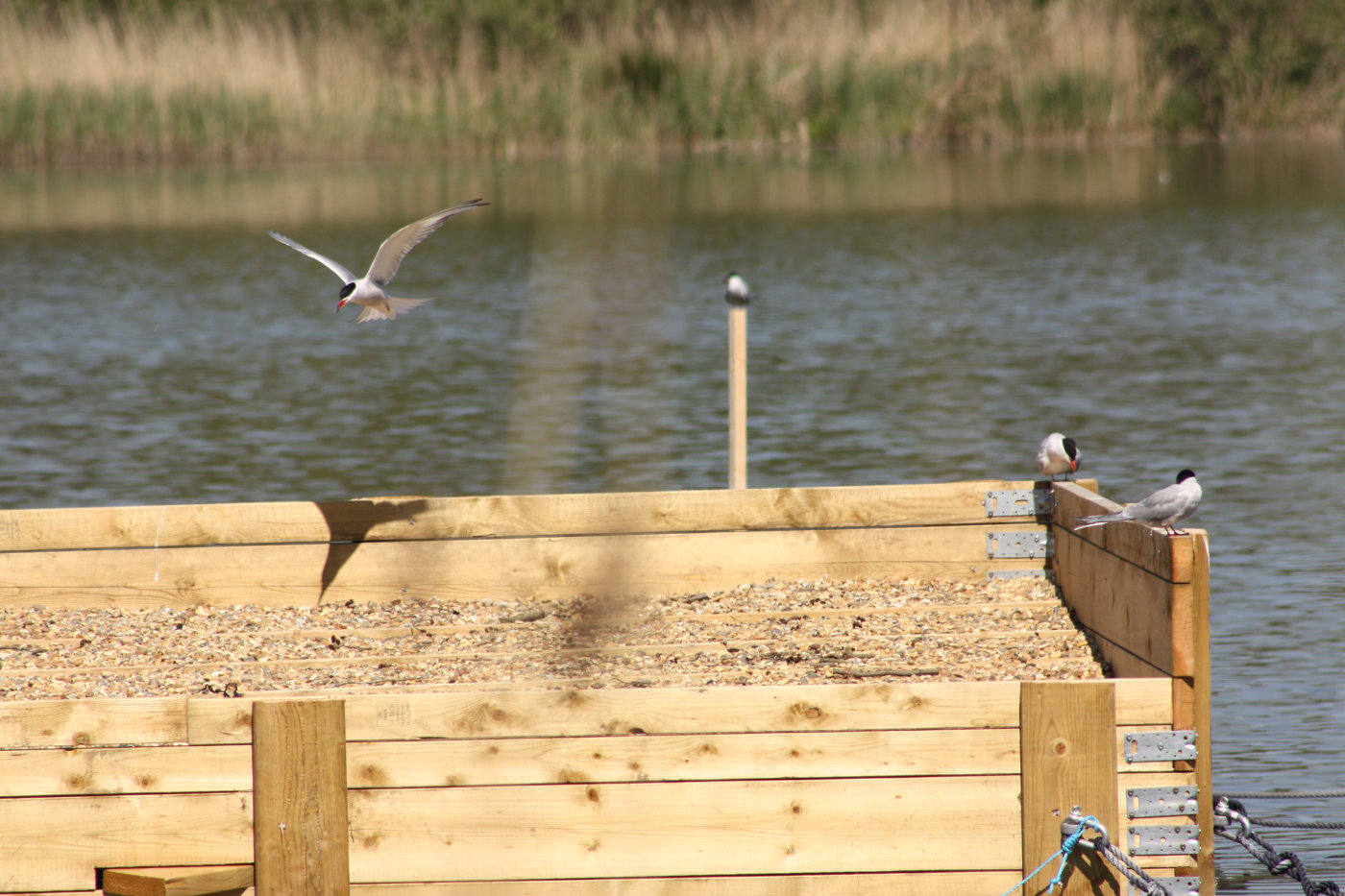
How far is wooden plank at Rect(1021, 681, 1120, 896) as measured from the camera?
4.16 m

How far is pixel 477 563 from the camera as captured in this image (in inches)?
242

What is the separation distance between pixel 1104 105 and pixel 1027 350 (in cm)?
1334

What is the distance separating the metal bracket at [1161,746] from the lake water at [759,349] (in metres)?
0.85

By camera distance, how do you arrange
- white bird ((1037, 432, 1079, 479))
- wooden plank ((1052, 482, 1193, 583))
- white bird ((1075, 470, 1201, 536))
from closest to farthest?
wooden plank ((1052, 482, 1193, 583)), white bird ((1075, 470, 1201, 536)), white bird ((1037, 432, 1079, 479))

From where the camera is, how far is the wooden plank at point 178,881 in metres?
4.14

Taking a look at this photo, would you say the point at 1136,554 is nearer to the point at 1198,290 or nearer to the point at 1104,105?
the point at 1198,290

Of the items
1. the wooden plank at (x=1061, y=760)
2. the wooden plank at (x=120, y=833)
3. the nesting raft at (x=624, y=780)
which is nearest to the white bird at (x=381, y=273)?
the nesting raft at (x=624, y=780)

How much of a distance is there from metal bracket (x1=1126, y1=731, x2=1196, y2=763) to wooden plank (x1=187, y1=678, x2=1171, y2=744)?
301 millimetres

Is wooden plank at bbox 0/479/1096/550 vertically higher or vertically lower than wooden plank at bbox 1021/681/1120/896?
higher

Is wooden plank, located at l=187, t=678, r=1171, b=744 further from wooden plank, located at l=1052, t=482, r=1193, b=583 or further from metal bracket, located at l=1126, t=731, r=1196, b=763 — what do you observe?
wooden plank, located at l=1052, t=482, r=1193, b=583

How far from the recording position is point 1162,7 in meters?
26.1

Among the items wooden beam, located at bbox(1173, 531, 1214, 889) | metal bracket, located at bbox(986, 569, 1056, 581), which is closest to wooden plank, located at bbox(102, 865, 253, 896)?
wooden beam, located at bbox(1173, 531, 1214, 889)

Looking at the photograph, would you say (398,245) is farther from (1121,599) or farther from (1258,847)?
(1258,847)

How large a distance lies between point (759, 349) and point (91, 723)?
9.76 meters
